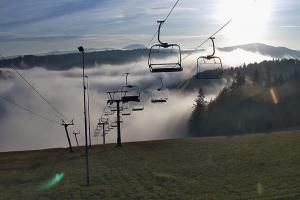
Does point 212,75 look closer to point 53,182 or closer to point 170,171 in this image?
point 170,171

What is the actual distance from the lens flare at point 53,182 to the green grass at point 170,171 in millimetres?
528

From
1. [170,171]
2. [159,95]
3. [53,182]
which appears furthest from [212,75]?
[159,95]

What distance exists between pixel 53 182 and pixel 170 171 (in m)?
12.9

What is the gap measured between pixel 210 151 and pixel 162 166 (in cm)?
1306

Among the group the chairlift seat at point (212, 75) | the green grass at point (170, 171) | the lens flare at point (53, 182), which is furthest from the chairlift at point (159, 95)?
the chairlift seat at point (212, 75)

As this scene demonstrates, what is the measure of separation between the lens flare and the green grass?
1.73 ft

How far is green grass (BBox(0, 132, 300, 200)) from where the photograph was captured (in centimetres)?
4359

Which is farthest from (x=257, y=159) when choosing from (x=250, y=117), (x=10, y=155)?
(x=250, y=117)

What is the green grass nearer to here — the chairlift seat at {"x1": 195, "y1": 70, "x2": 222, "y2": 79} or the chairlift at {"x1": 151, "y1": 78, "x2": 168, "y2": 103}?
the chairlift at {"x1": 151, "y1": 78, "x2": 168, "y2": 103}

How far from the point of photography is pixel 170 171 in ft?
184

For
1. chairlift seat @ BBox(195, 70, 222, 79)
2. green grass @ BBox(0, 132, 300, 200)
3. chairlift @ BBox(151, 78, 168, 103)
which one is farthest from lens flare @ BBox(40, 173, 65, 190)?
chairlift seat @ BBox(195, 70, 222, 79)

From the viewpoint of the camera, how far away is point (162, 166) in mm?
60188

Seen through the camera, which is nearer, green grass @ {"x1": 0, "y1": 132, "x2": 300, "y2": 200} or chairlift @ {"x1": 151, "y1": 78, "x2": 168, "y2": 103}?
green grass @ {"x1": 0, "y1": 132, "x2": 300, "y2": 200}

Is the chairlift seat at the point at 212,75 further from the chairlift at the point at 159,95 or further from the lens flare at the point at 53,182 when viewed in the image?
the lens flare at the point at 53,182
